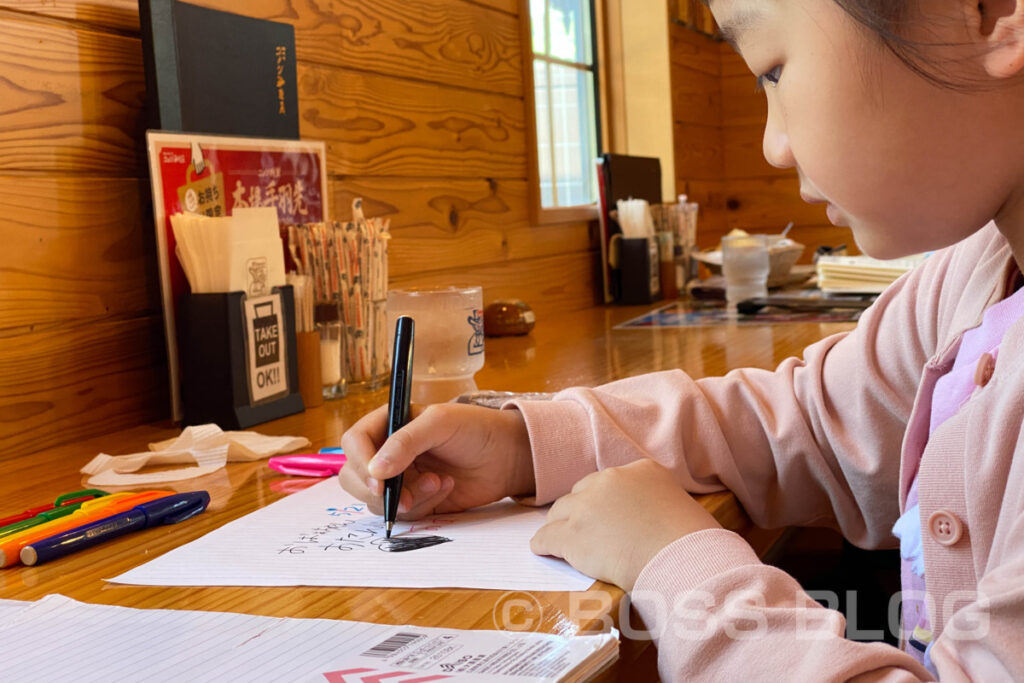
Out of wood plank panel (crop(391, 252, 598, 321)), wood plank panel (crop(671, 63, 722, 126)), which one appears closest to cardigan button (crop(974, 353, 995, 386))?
wood plank panel (crop(391, 252, 598, 321))

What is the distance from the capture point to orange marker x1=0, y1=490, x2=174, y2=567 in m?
0.77

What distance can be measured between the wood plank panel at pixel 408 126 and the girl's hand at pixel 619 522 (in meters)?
1.06

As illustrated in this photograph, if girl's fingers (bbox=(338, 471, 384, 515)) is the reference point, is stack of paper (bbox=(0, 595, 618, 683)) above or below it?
below

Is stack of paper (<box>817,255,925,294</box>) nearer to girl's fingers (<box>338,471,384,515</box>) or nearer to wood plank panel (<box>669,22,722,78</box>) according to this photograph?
wood plank panel (<box>669,22,722,78</box>)

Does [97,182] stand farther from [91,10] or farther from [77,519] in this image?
[77,519]

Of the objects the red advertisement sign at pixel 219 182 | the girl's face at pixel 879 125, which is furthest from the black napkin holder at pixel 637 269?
the girl's face at pixel 879 125

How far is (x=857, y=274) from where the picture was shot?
2375mm

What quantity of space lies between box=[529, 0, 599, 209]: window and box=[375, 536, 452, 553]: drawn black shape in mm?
1922

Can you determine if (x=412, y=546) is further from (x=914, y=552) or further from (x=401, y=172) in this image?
(x=401, y=172)

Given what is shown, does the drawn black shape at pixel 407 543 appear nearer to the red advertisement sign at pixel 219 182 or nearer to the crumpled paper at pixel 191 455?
the crumpled paper at pixel 191 455

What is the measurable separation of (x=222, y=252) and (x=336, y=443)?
0.28m

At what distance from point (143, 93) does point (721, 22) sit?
865 millimetres

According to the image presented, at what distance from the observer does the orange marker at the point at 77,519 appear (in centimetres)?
77

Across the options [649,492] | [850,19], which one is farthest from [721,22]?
[649,492]
